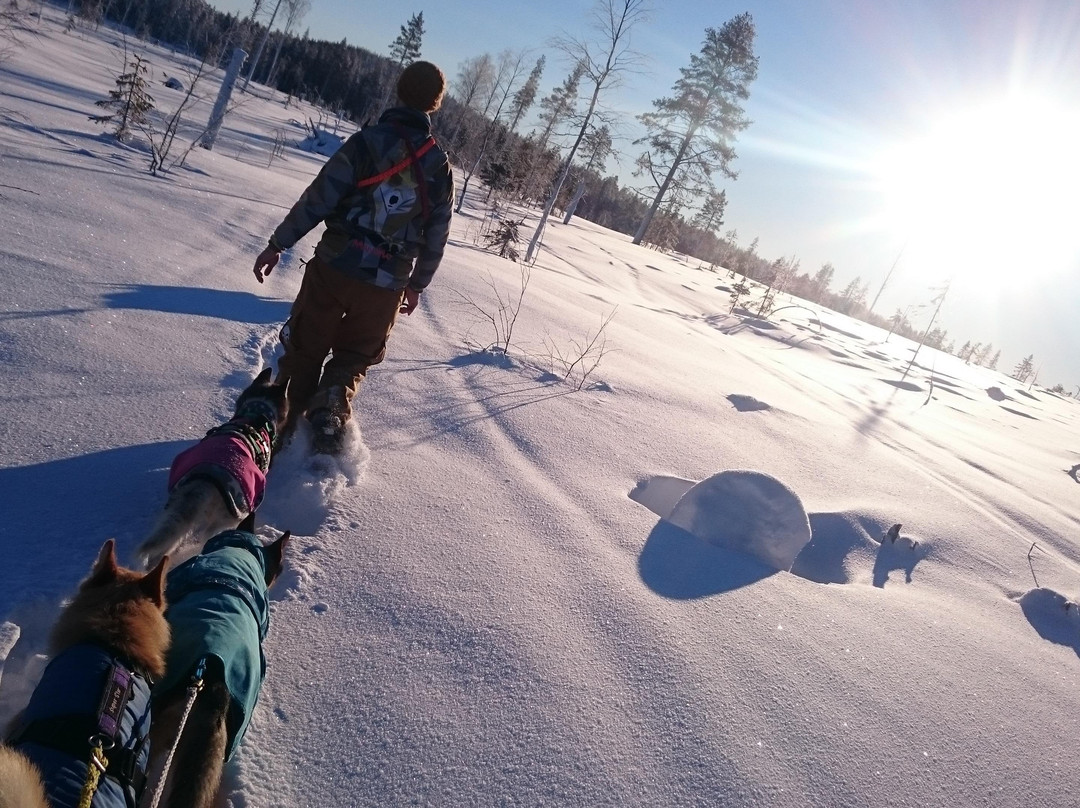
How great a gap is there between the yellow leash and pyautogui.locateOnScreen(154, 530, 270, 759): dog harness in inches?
9.8

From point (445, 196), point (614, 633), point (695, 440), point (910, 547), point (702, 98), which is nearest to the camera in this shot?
point (614, 633)

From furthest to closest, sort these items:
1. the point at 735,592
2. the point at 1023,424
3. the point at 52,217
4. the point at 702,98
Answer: the point at 702,98 → the point at 1023,424 → the point at 52,217 → the point at 735,592

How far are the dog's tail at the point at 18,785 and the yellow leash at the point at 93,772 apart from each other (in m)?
0.09

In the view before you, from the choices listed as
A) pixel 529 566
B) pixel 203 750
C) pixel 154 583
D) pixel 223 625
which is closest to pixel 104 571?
pixel 154 583

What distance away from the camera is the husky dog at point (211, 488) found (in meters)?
1.85

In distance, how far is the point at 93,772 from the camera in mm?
932

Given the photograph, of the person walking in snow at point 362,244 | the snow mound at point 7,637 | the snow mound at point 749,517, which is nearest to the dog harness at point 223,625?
the snow mound at point 7,637

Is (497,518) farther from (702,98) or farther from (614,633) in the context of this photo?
(702,98)

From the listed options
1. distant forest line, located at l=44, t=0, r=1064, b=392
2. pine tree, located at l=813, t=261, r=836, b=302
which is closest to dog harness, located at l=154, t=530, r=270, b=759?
distant forest line, located at l=44, t=0, r=1064, b=392

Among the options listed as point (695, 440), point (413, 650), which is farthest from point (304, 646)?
point (695, 440)

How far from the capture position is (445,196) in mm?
2852

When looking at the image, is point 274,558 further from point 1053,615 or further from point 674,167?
point 674,167

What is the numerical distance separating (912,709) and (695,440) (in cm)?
232

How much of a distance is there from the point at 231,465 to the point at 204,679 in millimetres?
949
